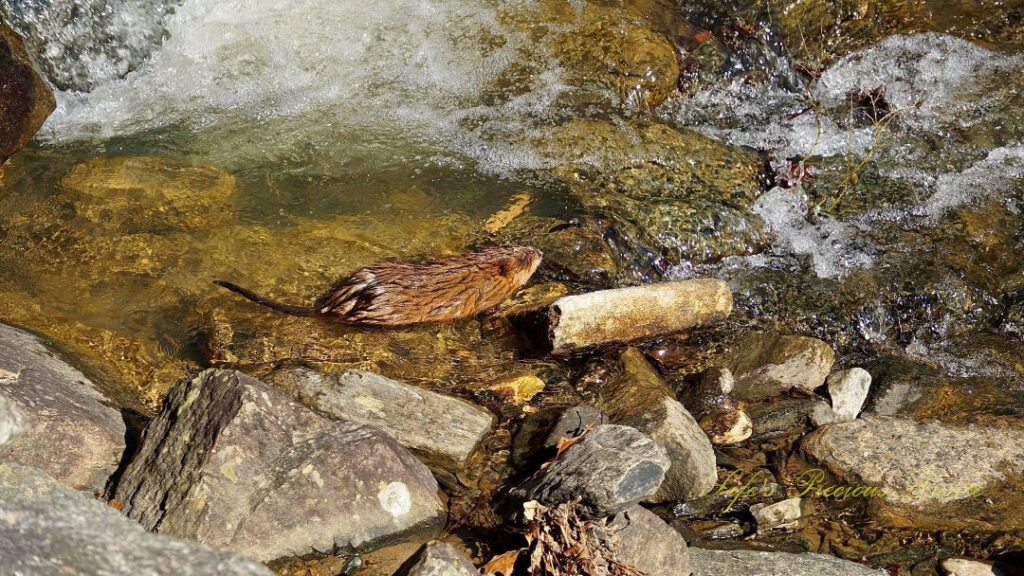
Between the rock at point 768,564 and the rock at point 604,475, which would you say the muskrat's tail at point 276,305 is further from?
the rock at point 768,564

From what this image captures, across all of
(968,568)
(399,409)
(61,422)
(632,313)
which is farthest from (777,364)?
(61,422)

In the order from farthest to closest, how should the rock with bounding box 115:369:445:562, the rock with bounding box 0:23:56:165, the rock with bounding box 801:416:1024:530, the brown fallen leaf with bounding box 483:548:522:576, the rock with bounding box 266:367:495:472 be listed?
the rock with bounding box 0:23:56:165 → the rock with bounding box 801:416:1024:530 → the rock with bounding box 266:367:495:472 → the brown fallen leaf with bounding box 483:548:522:576 → the rock with bounding box 115:369:445:562

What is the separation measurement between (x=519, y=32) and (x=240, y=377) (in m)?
4.08

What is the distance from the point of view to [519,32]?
625 centimetres

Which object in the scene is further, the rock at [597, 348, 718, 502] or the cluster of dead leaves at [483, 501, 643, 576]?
the rock at [597, 348, 718, 502]

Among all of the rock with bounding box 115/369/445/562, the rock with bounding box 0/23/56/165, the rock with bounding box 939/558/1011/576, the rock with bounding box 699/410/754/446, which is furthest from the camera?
the rock with bounding box 0/23/56/165

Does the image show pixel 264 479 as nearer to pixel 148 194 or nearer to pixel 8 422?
pixel 8 422

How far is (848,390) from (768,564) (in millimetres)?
1202

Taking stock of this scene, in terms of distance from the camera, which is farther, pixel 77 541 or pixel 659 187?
pixel 659 187

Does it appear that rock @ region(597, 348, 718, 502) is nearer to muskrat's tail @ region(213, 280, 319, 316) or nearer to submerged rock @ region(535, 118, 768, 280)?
submerged rock @ region(535, 118, 768, 280)

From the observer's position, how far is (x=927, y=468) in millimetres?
3561

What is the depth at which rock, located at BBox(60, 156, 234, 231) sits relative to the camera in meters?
4.36

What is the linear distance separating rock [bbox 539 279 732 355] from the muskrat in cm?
35

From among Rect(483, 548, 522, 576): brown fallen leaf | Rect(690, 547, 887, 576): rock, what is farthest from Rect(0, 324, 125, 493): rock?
Rect(690, 547, 887, 576): rock
